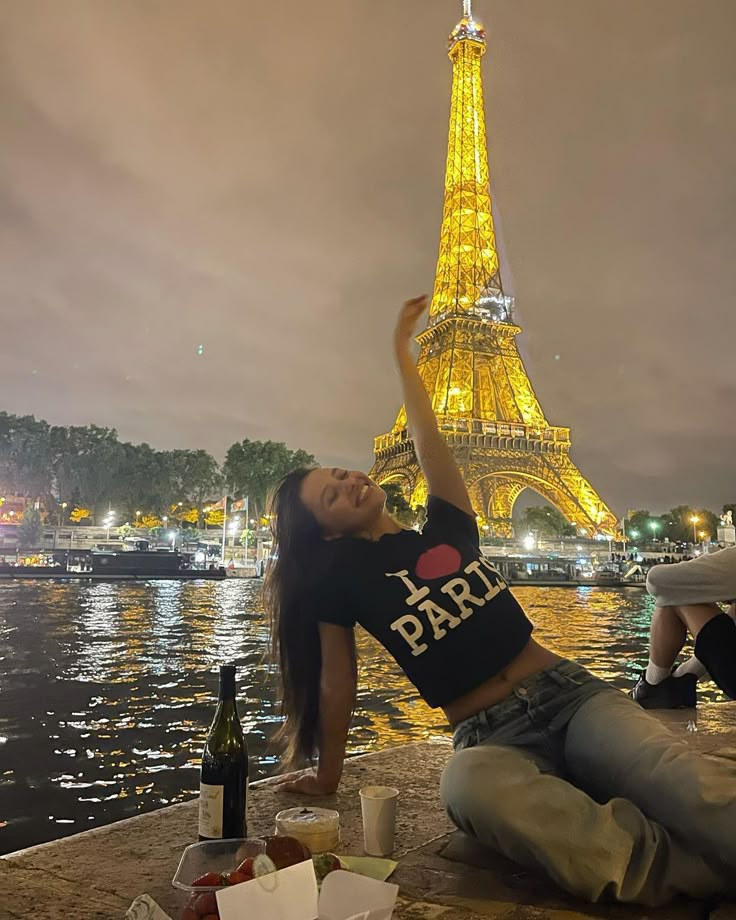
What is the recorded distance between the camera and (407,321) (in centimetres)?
345

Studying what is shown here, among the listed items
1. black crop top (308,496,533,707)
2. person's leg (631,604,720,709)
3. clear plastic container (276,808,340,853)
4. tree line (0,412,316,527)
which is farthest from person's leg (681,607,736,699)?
tree line (0,412,316,527)

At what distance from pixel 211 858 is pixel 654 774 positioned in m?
1.13

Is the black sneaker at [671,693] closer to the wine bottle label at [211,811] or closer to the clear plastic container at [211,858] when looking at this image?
the wine bottle label at [211,811]

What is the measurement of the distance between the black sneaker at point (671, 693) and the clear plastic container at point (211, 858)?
2.94 meters

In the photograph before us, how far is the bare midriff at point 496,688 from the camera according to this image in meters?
2.42

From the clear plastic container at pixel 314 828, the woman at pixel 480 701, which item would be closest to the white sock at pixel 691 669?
the woman at pixel 480 701

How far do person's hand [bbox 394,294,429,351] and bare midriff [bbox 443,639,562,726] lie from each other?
143 centimetres

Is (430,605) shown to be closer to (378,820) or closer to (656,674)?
(378,820)

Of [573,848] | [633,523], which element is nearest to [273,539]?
[573,848]

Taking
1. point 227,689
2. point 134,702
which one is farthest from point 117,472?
point 227,689

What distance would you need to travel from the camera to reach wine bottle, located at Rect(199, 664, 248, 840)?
89.7 inches

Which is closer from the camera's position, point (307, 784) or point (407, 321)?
point (307, 784)

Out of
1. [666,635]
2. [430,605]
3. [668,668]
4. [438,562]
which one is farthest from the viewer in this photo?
[668,668]

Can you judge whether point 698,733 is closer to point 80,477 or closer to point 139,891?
point 139,891
